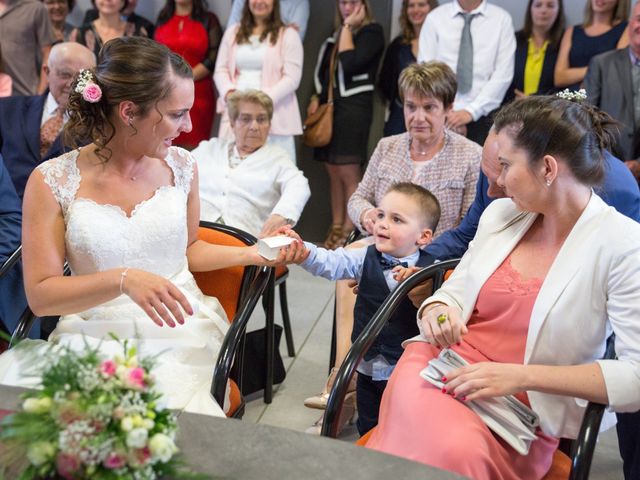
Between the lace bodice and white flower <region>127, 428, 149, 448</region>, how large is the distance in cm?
110

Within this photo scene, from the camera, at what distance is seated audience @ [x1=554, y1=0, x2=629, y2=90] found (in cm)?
485

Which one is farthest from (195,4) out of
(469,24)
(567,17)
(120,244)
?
(120,244)

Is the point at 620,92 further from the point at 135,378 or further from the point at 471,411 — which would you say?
the point at 135,378

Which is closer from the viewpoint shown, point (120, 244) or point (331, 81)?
point (120, 244)

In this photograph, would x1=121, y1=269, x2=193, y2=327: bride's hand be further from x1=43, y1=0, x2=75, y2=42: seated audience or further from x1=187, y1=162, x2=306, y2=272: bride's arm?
x1=43, y1=0, x2=75, y2=42: seated audience

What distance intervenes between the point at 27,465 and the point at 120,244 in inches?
41.0

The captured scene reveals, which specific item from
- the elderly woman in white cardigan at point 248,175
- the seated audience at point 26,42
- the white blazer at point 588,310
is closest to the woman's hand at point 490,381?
the white blazer at point 588,310

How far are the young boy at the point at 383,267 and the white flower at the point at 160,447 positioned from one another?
1.40 m

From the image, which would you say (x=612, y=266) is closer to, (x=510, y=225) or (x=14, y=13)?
(x=510, y=225)

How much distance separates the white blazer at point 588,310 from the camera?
1872 millimetres

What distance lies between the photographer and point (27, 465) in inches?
50.5

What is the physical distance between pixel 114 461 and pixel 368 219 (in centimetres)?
205

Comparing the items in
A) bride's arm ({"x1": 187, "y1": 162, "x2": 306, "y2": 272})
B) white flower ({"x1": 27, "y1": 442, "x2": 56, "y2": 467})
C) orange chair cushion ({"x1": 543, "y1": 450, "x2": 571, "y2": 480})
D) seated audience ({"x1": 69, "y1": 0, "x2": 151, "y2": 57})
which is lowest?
orange chair cushion ({"x1": 543, "y1": 450, "x2": 571, "y2": 480})

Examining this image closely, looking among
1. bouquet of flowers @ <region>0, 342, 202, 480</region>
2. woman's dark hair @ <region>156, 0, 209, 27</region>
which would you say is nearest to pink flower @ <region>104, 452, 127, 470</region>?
bouquet of flowers @ <region>0, 342, 202, 480</region>
